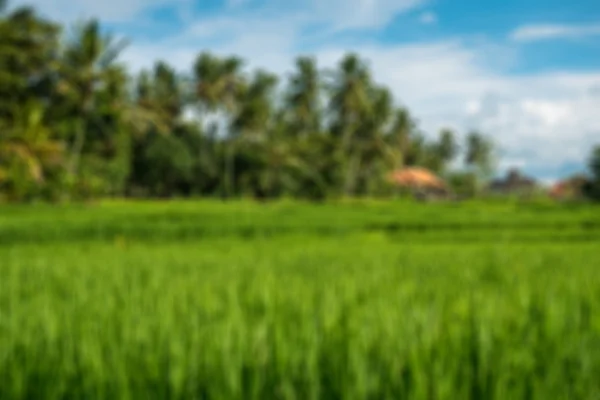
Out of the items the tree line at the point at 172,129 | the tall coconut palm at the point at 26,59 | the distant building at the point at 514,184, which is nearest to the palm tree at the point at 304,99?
the tree line at the point at 172,129

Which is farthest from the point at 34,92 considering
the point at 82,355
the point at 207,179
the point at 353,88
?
the point at 82,355

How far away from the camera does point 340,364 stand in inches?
55.3

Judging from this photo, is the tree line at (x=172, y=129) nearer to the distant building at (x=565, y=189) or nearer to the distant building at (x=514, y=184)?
the distant building at (x=565, y=189)

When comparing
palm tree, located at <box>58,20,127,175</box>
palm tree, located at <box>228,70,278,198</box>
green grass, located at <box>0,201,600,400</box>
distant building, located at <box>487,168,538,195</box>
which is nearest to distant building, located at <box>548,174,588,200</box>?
distant building, located at <box>487,168,538,195</box>

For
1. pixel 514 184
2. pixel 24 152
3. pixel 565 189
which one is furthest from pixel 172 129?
pixel 514 184

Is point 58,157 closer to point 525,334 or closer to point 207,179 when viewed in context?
point 207,179

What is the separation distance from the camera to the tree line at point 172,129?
21.8m

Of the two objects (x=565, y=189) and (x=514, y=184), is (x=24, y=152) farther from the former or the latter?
(x=514, y=184)

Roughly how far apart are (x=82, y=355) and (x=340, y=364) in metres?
0.54

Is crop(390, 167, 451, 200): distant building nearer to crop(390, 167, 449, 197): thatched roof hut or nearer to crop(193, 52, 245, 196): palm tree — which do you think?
crop(390, 167, 449, 197): thatched roof hut

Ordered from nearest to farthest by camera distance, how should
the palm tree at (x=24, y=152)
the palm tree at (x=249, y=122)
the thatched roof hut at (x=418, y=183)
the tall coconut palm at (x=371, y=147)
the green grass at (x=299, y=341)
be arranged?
the green grass at (x=299, y=341)
the palm tree at (x=24, y=152)
the palm tree at (x=249, y=122)
the tall coconut palm at (x=371, y=147)
the thatched roof hut at (x=418, y=183)

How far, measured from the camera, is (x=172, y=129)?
34531mm

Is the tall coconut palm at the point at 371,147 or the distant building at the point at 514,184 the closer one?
the tall coconut palm at the point at 371,147

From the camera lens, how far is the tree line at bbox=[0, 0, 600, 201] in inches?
858
